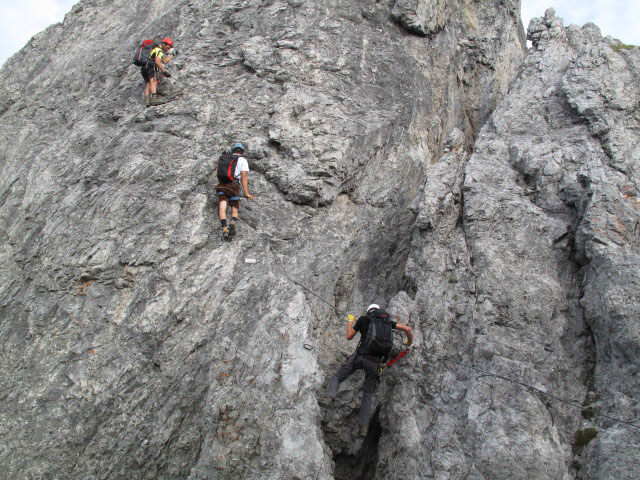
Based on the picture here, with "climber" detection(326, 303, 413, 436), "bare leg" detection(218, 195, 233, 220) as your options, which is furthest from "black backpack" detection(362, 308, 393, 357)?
"bare leg" detection(218, 195, 233, 220)

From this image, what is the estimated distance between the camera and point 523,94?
14805 millimetres

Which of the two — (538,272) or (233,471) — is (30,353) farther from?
(538,272)

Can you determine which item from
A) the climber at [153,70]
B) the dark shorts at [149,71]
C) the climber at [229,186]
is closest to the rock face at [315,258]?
the climber at [229,186]

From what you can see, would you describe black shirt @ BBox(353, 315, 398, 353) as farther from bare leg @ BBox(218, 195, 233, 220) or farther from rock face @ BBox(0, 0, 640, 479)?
bare leg @ BBox(218, 195, 233, 220)

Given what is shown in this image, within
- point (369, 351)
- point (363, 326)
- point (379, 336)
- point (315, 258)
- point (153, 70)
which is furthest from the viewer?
point (153, 70)

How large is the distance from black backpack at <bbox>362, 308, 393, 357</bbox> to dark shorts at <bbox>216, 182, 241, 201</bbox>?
178 inches

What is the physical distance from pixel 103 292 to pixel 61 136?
727 centimetres

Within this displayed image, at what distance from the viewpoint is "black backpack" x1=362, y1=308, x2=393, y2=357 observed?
946 cm

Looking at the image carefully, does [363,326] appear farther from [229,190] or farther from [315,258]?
[229,190]

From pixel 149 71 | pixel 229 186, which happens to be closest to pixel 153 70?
pixel 149 71

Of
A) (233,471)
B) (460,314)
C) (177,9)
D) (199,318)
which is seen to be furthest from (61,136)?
(460,314)

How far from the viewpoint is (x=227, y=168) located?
36.2 ft

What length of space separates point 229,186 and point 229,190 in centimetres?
10

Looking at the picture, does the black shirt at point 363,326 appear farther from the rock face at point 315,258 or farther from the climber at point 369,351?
the rock face at point 315,258
